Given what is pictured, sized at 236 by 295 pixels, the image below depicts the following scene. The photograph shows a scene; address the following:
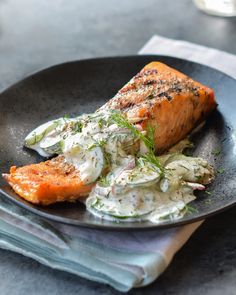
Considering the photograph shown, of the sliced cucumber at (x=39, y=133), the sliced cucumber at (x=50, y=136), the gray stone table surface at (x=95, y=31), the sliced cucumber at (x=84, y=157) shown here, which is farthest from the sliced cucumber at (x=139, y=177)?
the sliced cucumber at (x=39, y=133)

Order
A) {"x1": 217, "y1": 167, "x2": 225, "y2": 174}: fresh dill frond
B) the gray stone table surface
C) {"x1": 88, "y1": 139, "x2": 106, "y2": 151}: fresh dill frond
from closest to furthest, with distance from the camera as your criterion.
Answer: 1. {"x1": 88, "y1": 139, "x2": 106, "y2": 151}: fresh dill frond
2. {"x1": 217, "y1": 167, "x2": 225, "y2": 174}: fresh dill frond
3. the gray stone table surface

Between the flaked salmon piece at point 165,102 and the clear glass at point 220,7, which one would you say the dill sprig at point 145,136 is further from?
the clear glass at point 220,7

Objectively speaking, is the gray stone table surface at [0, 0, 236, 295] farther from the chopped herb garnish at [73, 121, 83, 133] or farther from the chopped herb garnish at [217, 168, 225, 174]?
the chopped herb garnish at [73, 121, 83, 133]

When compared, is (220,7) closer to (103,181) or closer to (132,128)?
(132,128)

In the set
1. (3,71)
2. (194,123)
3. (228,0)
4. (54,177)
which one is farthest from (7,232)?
(228,0)

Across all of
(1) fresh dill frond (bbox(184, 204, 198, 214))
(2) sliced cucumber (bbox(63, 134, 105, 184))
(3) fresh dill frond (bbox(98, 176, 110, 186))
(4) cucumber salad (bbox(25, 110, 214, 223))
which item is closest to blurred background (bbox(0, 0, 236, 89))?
(4) cucumber salad (bbox(25, 110, 214, 223))

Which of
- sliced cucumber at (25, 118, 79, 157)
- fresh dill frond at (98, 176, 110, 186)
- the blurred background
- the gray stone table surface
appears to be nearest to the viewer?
fresh dill frond at (98, 176, 110, 186)

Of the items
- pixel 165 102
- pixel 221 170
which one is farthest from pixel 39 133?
pixel 221 170
